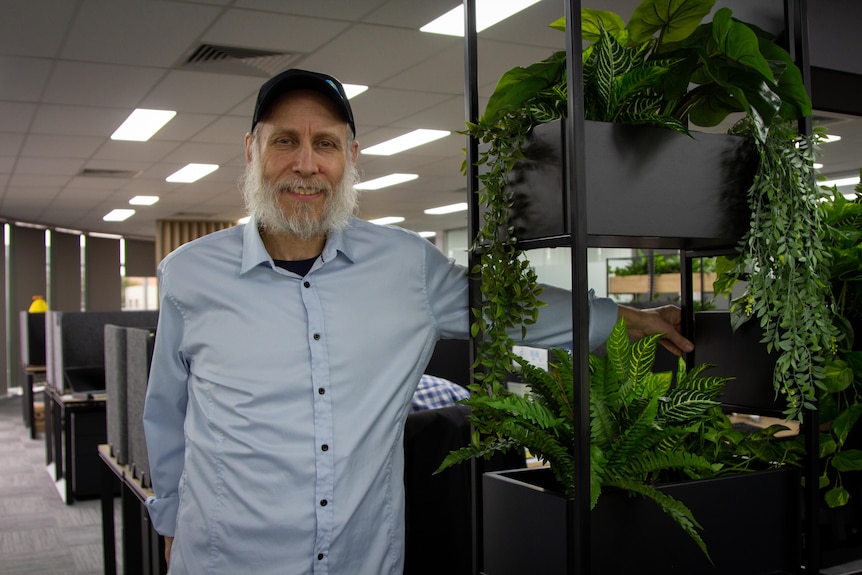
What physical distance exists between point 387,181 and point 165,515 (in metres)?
6.61

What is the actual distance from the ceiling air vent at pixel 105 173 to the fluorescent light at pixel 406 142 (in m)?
2.42

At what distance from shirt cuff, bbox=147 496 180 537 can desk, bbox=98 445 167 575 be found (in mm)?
284

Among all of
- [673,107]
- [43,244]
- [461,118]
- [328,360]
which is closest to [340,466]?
[328,360]

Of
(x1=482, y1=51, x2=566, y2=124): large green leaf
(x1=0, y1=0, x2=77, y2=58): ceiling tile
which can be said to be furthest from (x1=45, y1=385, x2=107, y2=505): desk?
(x1=482, y1=51, x2=566, y2=124): large green leaf

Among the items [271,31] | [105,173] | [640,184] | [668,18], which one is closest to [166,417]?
[640,184]

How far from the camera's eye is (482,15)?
3.40 meters

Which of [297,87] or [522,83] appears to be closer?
[522,83]

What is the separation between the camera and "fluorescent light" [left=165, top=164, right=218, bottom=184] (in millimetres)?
6936

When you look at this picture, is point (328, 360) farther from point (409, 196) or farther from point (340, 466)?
point (409, 196)

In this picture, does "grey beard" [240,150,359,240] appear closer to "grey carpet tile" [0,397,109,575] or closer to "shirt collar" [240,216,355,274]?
"shirt collar" [240,216,355,274]

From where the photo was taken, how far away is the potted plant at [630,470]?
97cm

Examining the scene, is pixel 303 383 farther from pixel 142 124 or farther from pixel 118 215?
pixel 118 215

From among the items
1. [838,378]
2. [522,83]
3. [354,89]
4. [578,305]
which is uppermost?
[354,89]

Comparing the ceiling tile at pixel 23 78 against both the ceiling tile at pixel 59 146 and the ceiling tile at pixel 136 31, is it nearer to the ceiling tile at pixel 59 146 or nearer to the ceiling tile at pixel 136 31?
the ceiling tile at pixel 136 31
